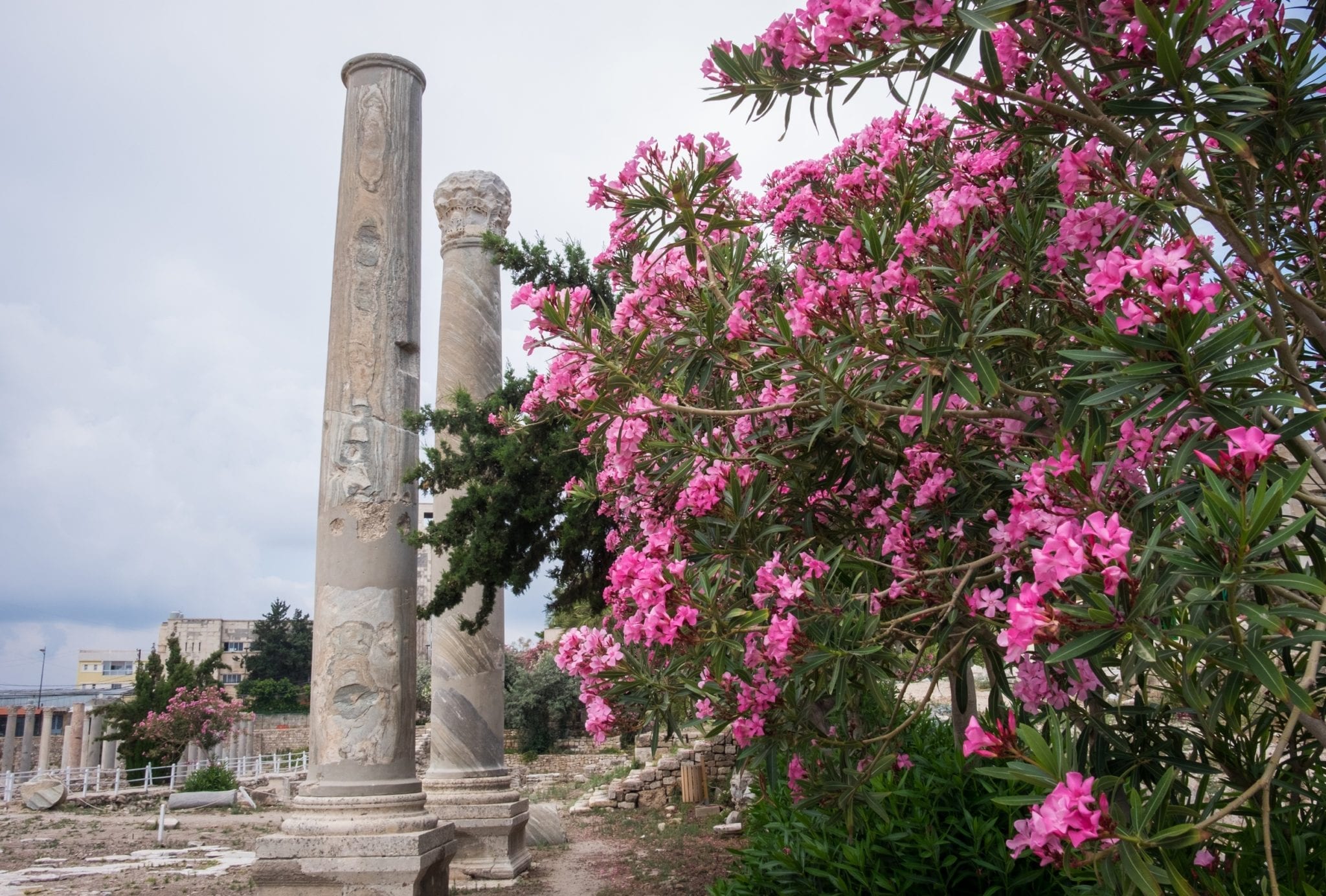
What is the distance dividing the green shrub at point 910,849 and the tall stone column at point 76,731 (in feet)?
99.9

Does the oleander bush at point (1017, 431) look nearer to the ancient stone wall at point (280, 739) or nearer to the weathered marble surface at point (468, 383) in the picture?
the weathered marble surface at point (468, 383)

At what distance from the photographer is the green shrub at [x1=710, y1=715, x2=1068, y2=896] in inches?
159

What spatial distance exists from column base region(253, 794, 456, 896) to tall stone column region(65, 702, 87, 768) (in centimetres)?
2707

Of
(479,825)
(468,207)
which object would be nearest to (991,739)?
(479,825)

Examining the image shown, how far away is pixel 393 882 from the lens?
634 cm

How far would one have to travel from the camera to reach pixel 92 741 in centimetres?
2609

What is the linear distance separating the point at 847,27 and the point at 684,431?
1.62 m

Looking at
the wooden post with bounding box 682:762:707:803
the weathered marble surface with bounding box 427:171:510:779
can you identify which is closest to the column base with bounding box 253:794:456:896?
the weathered marble surface with bounding box 427:171:510:779

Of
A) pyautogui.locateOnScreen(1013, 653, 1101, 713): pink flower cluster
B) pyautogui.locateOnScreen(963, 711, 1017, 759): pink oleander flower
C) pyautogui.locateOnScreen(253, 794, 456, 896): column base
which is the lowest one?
pyautogui.locateOnScreen(253, 794, 456, 896): column base

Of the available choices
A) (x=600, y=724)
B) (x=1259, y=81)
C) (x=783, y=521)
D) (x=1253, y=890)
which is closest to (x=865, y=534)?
(x=783, y=521)

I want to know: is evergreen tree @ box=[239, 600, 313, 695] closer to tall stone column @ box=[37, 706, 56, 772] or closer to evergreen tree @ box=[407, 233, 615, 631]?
tall stone column @ box=[37, 706, 56, 772]

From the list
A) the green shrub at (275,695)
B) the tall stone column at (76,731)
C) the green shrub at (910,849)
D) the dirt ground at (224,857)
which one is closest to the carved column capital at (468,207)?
the dirt ground at (224,857)

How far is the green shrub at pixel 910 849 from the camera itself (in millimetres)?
4047

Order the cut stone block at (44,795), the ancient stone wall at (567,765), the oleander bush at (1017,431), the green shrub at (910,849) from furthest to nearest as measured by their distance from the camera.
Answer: the ancient stone wall at (567,765) → the cut stone block at (44,795) → the green shrub at (910,849) → the oleander bush at (1017,431)
